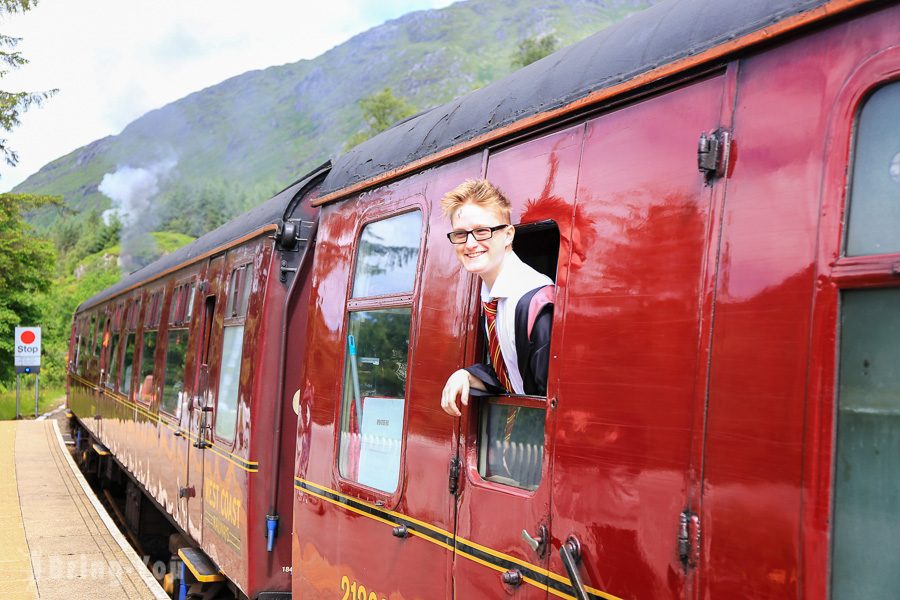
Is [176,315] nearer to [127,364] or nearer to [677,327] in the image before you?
[127,364]

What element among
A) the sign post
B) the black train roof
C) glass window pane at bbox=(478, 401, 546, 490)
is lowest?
the sign post

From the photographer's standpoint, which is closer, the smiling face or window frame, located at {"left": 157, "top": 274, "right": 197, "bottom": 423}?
the smiling face

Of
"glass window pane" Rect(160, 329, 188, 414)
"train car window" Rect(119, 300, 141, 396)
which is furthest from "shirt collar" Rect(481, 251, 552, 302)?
"train car window" Rect(119, 300, 141, 396)

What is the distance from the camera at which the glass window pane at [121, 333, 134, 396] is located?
12461 mm

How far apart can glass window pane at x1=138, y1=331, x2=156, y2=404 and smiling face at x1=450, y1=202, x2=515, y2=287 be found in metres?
8.09

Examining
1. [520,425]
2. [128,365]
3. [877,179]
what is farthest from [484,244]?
[128,365]

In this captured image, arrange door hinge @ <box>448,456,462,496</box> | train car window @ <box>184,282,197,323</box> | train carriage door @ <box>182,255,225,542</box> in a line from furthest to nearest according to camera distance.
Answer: train car window @ <box>184,282,197,323</box> → train carriage door @ <box>182,255,225,542</box> → door hinge @ <box>448,456,462,496</box>

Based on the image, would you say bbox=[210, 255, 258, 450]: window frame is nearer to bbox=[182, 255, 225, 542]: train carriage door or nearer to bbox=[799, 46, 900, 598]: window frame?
bbox=[182, 255, 225, 542]: train carriage door

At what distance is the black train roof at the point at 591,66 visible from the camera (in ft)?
7.94

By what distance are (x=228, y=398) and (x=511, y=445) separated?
422 cm

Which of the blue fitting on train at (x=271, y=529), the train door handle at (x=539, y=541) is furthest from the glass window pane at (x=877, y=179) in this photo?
the blue fitting on train at (x=271, y=529)

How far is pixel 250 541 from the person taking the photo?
598cm

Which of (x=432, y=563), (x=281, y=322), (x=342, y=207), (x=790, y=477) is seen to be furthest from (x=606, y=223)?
(x=281, y=322)

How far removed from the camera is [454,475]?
11.0 ft
